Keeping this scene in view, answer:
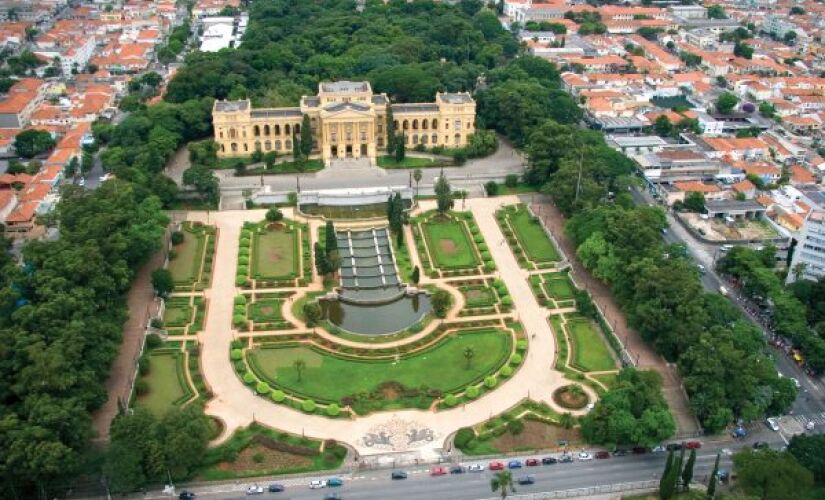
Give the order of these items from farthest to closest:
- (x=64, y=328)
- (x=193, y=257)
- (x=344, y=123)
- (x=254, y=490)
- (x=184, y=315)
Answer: (x=344, y=123) → (x=193, y=257) → (x=184, y=315) → (x=64, y=328) → (x=254, y=490)

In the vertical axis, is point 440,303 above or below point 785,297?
below

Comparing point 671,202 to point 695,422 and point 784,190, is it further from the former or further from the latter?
point 695,422

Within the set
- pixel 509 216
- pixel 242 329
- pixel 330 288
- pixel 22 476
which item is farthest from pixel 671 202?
pixel 22 476

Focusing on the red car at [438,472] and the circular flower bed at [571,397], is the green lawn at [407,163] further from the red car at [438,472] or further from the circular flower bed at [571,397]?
the red car at [438,472]

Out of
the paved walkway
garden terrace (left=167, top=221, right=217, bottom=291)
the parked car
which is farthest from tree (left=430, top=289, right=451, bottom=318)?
the parked car

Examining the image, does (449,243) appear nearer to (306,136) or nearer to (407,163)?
(407,163)

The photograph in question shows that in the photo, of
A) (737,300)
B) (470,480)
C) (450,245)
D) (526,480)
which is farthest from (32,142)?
(737,300)
